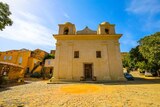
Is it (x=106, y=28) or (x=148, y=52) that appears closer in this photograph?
(x=148, y=52)

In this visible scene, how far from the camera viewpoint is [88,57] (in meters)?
16.1

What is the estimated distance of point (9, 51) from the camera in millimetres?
32812

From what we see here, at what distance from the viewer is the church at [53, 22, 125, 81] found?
15.4 metres

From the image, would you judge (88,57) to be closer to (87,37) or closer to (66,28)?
(87,37)

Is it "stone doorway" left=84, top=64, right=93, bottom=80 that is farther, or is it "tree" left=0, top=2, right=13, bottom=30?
"stone doorway" left=84, top=64, right=93, bottom=80

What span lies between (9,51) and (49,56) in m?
12.5

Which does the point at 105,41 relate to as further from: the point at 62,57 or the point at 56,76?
the point at 56,76

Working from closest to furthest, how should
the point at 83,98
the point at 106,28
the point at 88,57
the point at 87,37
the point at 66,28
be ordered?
1. the point at 83,98
2. the point at 88,57
3. the point at 87,37
4. the point at 106,28
5. the point at 66,28

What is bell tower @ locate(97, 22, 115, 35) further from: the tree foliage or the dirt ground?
the dirt ground

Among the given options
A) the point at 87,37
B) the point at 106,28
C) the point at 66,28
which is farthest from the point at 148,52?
the point at 66,28

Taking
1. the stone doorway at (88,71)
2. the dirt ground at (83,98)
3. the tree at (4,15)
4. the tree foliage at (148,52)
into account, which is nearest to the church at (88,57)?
the stone doorway at (88,71)

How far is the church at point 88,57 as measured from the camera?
50.5 ft

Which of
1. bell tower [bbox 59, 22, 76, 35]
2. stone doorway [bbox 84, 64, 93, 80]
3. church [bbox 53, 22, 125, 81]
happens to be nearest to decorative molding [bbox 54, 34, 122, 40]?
church [bbox 53, 22, 125, 81]

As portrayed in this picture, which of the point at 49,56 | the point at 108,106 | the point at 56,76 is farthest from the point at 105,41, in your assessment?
the point at 49,56
